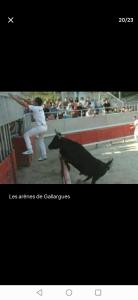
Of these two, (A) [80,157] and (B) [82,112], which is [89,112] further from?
(A) [80,157]

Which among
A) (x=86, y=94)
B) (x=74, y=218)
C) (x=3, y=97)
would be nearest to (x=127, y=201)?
(x=74, y=218)

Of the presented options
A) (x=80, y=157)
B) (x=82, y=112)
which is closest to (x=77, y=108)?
(x=82, y=112)

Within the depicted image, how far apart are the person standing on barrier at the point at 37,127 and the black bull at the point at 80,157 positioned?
29mm

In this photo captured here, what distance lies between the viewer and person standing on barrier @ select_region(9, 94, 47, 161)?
2.53 feet

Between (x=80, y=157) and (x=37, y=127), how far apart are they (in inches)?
5.4

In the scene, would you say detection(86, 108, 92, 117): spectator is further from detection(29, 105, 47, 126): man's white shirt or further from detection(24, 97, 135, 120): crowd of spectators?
detection(29, 105, 47, 126): man's white shirt

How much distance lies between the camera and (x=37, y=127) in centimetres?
81

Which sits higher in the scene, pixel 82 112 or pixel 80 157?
pixel 82 112

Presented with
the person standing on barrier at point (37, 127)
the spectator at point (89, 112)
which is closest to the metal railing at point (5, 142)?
the person standing on barrier at point (37, 127)

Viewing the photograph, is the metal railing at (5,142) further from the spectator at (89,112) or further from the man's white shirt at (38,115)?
the spectator at (89,112)

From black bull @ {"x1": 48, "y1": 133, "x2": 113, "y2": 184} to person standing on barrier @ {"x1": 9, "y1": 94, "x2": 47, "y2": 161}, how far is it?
29 mm

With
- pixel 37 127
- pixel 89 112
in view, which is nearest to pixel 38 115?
pixel 37 127
